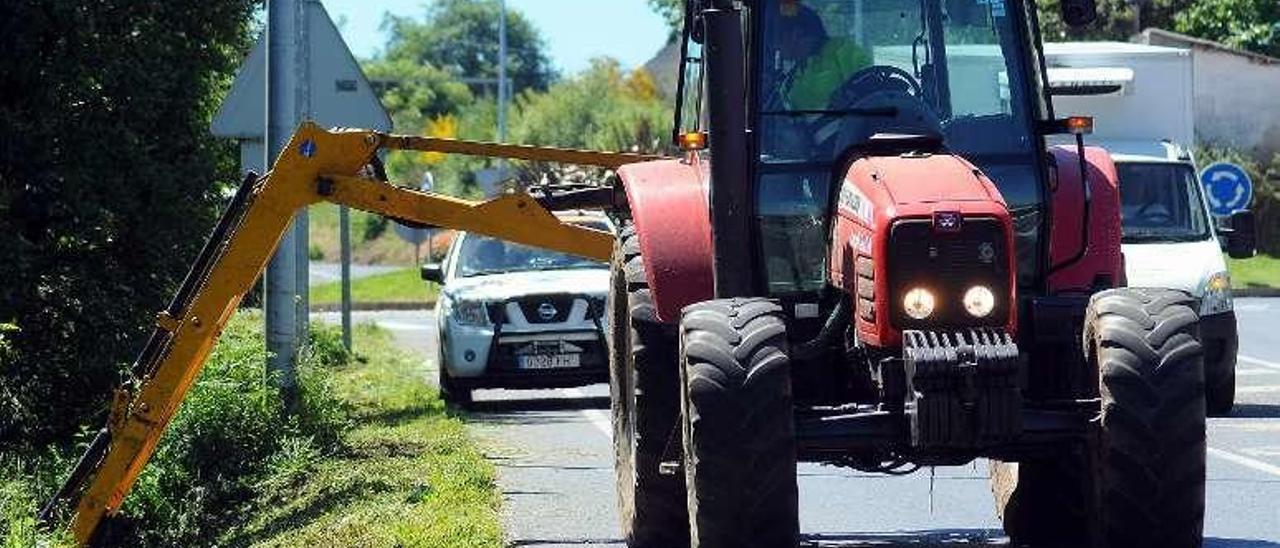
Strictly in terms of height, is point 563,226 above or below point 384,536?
above

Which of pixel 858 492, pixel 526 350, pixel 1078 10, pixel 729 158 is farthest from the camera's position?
pixel 526 350

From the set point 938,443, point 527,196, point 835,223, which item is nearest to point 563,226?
point 527,196

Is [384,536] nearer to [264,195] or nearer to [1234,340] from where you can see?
[264,195]

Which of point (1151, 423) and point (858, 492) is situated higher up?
point (1151, 423)

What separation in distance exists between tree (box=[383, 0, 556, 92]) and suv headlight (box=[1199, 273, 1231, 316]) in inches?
5506

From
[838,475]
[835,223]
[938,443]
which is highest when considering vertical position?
[835,223]

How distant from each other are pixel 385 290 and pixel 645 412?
41.0 metres

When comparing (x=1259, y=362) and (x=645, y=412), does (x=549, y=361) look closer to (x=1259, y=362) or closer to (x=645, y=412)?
(x=1259, y=362)

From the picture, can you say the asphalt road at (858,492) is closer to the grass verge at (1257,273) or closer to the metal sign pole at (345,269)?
the metal sign pole at (345,269)

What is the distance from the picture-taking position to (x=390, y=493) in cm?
1495

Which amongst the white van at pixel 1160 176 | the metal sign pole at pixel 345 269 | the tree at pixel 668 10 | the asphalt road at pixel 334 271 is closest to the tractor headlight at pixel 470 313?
the metal sign pole at pixel 345 269

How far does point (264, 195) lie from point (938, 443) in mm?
5663

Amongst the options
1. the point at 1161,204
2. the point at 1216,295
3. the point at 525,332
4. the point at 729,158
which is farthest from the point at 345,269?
the point at 729,158

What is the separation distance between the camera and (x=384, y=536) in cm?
1273
